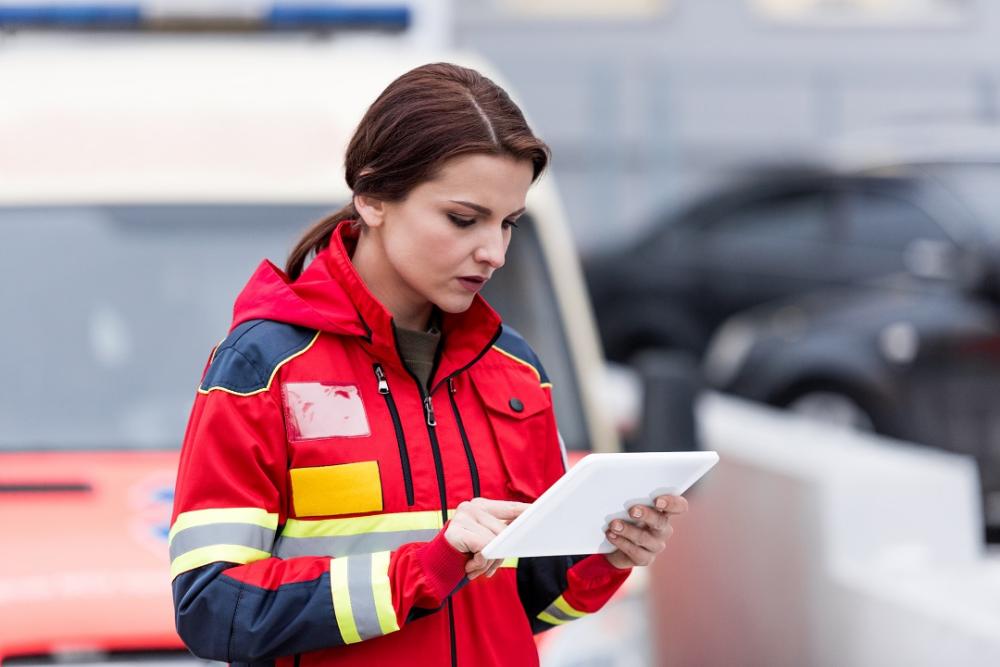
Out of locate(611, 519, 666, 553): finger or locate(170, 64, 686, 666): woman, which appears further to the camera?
locate(611, 519, 666, 553): finger

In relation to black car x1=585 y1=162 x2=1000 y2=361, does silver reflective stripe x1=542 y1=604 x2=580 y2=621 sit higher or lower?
higher

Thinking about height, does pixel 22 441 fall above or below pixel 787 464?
above

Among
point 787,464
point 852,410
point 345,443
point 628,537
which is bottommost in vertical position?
point 852,410

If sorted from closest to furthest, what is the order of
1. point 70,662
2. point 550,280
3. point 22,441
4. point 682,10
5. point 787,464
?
point 70,662, point 22,441, point 550,280, point 787,464, point 682,10

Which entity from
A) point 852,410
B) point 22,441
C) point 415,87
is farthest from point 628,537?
point 852,410

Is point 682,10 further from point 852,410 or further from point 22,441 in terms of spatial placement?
point 22,441

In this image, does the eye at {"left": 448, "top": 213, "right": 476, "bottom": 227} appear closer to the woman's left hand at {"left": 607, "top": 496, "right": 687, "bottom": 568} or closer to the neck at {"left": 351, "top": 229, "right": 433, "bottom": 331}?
the neck at {"left": 351, "top": 229, "right": 433, "bottom": 331}

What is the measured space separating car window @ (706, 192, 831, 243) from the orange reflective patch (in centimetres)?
861

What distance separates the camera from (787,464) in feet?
18.8

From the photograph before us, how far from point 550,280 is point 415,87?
207 cm

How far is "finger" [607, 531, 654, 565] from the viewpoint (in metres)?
2.38

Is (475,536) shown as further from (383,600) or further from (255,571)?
(255,571)

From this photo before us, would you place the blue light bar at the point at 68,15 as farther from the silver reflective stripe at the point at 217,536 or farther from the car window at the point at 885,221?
the car window at the point at 885,221

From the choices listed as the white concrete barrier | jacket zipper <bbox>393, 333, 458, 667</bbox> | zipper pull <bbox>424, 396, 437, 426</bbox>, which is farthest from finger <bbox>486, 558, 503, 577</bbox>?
the white concrete barrier
